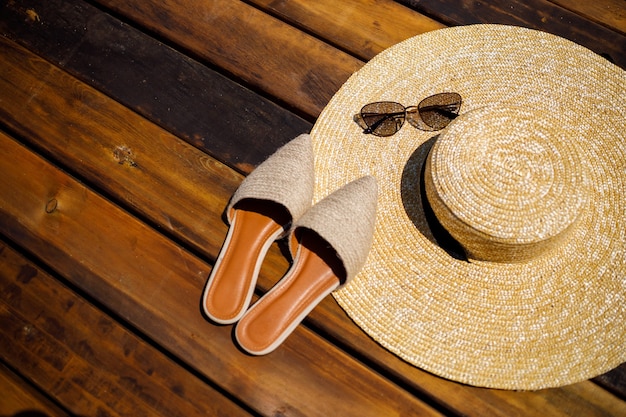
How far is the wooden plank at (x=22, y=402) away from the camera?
120cm

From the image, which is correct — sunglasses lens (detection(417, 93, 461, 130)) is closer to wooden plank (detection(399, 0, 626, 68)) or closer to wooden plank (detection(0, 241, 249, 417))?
wooden plank (detection(399, 0, 626, 68))

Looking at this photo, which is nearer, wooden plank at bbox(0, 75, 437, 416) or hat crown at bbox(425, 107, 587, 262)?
hat crown at bbox(425, 107, 587, 262)

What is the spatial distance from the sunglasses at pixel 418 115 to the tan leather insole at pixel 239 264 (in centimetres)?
37

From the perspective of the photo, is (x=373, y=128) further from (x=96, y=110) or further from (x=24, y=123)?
(x=24, y=123)

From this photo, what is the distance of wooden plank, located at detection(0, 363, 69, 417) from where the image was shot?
1.20 m

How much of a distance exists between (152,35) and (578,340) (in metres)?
1.47

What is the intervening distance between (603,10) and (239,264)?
4.42 ft

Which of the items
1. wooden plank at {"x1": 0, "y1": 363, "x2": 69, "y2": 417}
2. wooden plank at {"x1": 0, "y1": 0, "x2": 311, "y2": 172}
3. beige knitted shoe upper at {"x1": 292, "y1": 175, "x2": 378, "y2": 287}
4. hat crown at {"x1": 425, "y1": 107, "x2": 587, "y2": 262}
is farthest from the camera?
wooden plank at {"x1": 0, "y1": 0, "x2": 311, "y2": 172}

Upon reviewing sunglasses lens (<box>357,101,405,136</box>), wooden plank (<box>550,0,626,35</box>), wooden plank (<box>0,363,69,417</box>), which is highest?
wooden plank (<box>550,0,626,35</box>)

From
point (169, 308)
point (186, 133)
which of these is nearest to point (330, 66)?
point (186, 133)

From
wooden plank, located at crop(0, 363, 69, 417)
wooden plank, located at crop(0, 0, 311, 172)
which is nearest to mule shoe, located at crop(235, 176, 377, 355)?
wooden plank, located at crop(0, 0, 311, 172)

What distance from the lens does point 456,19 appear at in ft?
4.97

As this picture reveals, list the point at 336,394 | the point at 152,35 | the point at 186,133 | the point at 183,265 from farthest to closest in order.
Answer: the point at 152,35 < the point at 186,133 < the point at 183,265 < the point at 336,394

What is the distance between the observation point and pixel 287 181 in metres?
1.19
